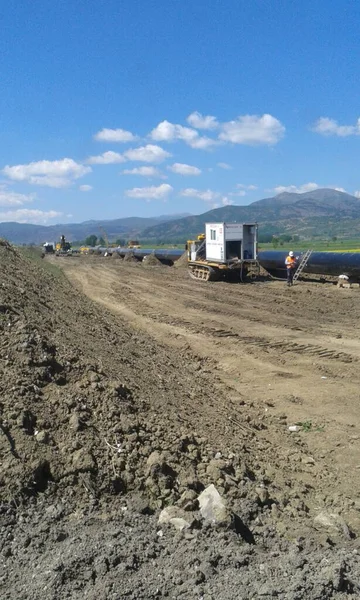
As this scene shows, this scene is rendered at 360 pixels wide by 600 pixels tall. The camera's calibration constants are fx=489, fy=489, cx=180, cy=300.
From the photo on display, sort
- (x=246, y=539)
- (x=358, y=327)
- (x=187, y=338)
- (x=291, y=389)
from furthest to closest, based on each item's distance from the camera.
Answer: (x=358, y=327), (x=187, y=338), (x=291, y=389), (x=246, y=539)

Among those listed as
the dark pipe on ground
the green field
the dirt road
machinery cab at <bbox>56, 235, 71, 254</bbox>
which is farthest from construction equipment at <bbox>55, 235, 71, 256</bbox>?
the dark pipe on ground

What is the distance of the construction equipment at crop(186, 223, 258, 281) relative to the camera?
2538 cm

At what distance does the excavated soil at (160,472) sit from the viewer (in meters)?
3.32

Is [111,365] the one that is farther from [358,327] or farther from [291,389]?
[358,327]

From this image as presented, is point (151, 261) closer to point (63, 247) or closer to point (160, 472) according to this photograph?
point (63, 247)

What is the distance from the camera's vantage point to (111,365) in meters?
7.15

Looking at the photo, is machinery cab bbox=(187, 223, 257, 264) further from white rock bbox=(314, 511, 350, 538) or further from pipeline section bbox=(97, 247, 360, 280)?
white rock bbox=(314, 511, 350, 538)

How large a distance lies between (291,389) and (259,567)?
219 inches

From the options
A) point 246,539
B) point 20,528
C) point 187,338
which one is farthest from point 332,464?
point 187,338

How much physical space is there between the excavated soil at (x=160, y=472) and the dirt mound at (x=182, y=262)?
86.9 feet

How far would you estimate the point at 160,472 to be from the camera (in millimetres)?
4414

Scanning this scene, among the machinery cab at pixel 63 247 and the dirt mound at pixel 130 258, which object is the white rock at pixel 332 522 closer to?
the dirt mound at pixel 130 258

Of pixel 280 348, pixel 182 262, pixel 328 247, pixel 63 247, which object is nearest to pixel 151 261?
pixel 182 262

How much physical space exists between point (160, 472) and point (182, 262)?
3266cm
